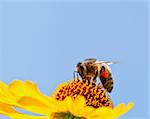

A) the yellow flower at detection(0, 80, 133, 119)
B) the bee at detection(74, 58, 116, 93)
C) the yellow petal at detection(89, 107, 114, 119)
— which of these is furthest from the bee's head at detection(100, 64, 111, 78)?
the yellow petal at detection(89, 107, 114, 119)

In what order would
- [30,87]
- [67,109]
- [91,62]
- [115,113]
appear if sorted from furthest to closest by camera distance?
[91,62] < [30,87] < [67,109] < [115,113]

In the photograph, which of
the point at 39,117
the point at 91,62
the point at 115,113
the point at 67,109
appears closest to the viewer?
the point at 115,113

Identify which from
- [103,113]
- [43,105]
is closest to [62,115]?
[43,105]

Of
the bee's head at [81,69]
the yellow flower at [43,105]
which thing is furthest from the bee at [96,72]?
the yellow flower at [43,105]

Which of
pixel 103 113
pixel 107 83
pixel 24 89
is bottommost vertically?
pixel 103 113

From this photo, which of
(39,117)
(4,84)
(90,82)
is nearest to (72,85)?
(90,82)

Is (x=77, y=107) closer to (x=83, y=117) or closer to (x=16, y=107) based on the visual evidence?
(x=83, y=117)

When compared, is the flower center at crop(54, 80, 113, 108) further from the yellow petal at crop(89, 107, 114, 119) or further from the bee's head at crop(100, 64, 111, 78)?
the yellow petal at crop(89, 107, 114, 119)

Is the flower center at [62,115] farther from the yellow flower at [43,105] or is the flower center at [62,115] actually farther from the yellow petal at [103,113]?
the yellow petal at [103,113]

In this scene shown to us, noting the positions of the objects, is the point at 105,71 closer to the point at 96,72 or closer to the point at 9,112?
the point at 96,72
